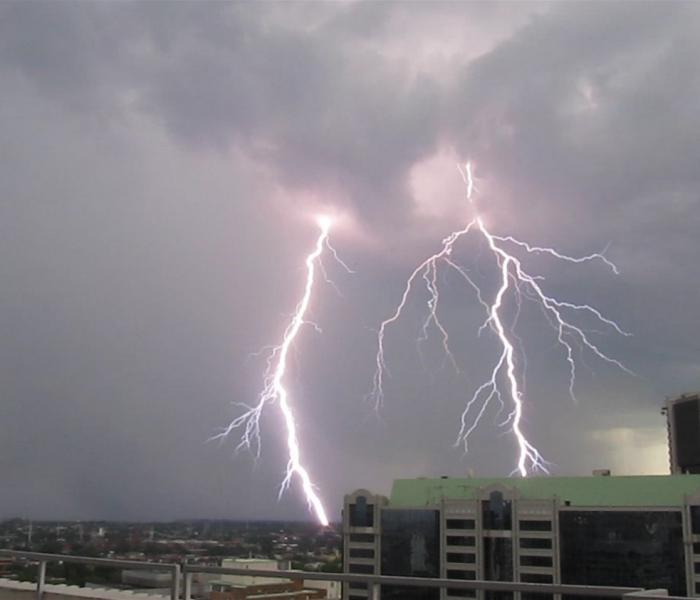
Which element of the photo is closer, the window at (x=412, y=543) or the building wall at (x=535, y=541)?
the building wall at (x=535, y=541)

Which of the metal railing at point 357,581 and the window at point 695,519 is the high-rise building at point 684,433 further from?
the metal railing at point 357,581

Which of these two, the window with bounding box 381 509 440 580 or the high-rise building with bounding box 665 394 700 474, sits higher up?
the high-rise building with bounding box 665 394 700 474

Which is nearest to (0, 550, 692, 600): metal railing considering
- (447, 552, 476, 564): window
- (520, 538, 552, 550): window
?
(520, 538, 552, 550): window

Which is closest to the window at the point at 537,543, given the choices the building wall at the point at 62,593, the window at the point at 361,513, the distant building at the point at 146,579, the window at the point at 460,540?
the window at the point at 460,540

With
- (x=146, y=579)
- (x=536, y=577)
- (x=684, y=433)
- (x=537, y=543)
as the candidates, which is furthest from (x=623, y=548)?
(x=146, y=579)

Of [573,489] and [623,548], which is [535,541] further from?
[623,548]

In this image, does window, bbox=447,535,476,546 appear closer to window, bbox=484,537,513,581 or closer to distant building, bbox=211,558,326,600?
window, bbox=484,537,513,581
